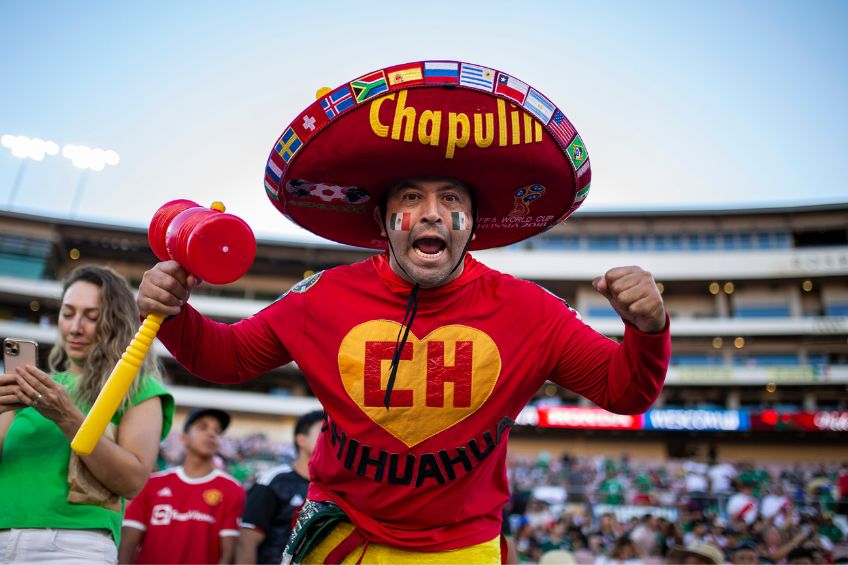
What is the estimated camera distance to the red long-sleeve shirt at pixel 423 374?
2.11 meters

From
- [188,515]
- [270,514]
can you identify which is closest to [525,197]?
[270,514]

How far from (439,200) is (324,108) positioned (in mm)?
536

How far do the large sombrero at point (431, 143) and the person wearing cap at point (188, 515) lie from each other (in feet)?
11.1

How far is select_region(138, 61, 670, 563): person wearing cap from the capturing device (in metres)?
2.10

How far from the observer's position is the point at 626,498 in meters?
19.0

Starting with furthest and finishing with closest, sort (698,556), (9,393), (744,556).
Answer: (744,556)
(698,556)
(9,393)

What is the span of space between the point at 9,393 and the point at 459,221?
72.4 inches

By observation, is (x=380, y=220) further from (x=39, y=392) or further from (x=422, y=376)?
(x=39, y=392)

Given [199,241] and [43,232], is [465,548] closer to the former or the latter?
[199,241]

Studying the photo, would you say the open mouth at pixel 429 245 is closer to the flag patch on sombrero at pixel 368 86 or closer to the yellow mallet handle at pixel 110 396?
the flag patch on sombrero at pixel 368 86

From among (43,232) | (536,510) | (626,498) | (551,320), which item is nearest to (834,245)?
(626,498)

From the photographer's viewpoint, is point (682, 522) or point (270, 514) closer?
point (270, 514)

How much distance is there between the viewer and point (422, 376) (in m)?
2.19

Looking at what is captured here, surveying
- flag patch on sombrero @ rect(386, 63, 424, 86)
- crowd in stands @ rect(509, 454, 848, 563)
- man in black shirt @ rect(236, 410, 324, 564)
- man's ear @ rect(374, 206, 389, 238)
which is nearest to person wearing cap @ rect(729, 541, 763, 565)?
crowd in stands @ rect(509, 454, 848, 563)
